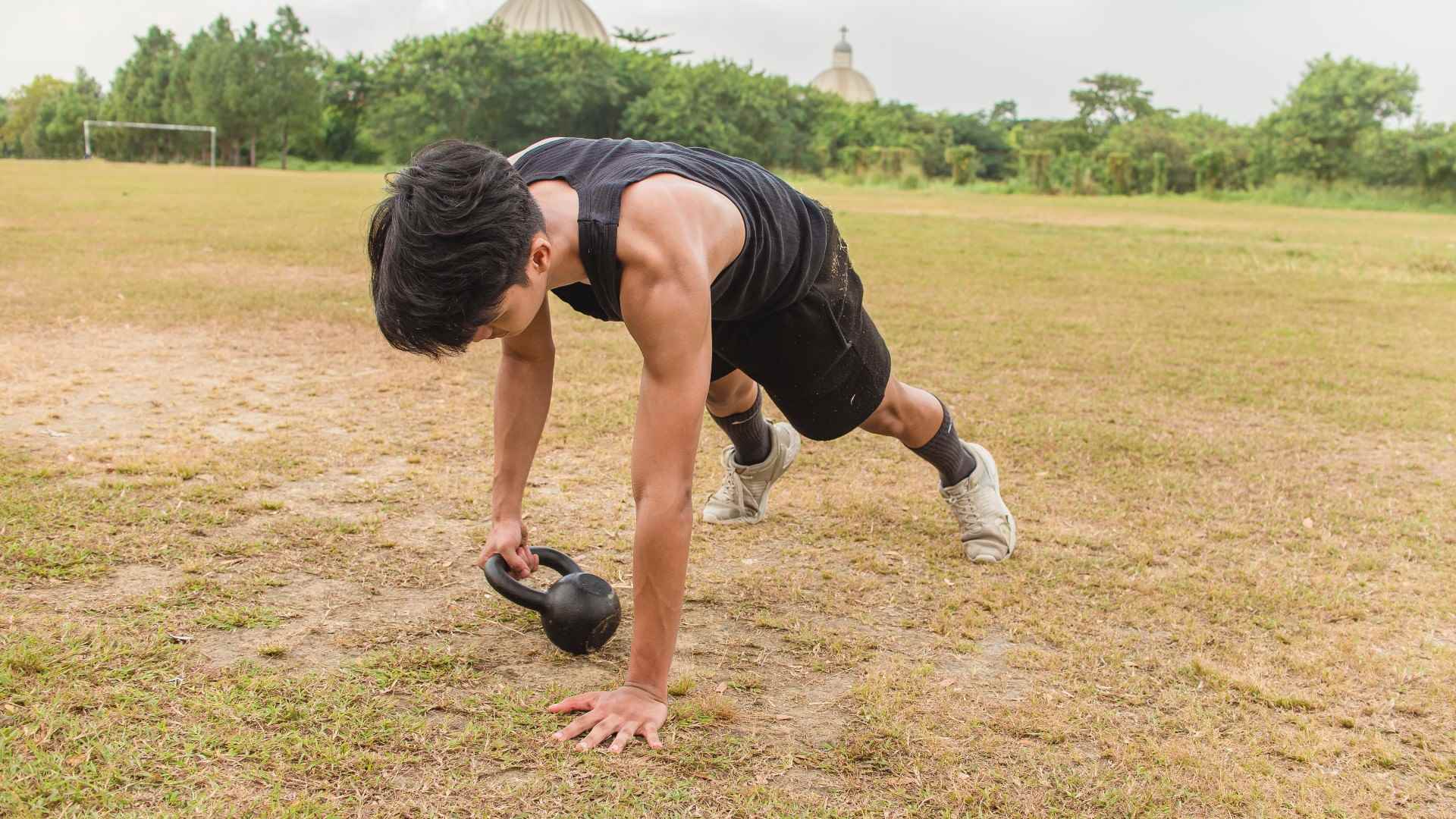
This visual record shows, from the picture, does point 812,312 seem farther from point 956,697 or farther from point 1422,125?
point 1422,125

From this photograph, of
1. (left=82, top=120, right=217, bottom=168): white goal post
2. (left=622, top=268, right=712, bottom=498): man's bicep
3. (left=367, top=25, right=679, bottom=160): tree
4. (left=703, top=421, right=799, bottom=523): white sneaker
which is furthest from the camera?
(left=367, top=25, right=679, bottom=160): tree

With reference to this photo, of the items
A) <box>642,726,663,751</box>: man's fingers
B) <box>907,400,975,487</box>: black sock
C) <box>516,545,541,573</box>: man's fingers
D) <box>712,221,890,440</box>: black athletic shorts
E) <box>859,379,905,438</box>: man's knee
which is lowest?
<box>642,726,663,751</box>: man's fingers

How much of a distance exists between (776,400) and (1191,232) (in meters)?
17.8

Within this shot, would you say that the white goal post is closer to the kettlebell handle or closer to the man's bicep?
the kettlebell handle

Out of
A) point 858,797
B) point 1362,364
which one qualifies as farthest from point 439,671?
point 1362,364

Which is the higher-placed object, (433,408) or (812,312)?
(812,312)

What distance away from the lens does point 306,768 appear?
2559 millimetres

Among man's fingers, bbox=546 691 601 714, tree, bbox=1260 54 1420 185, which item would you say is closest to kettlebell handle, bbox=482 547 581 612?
man's fingers, bbox=546 691 601 714

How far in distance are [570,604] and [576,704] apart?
340 mm

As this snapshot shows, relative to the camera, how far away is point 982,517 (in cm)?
411

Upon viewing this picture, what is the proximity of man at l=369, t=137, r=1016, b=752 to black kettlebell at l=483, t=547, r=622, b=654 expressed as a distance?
13 centimetres

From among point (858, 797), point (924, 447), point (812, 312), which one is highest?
point (812, 312)

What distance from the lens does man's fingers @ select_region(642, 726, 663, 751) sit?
8.89 ft

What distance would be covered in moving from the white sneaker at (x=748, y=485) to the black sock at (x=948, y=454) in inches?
21.5
